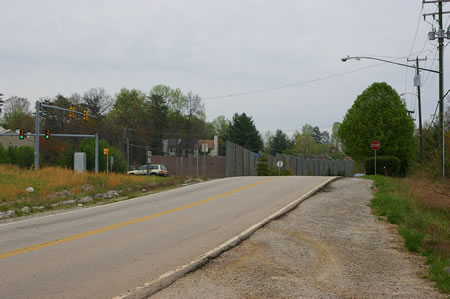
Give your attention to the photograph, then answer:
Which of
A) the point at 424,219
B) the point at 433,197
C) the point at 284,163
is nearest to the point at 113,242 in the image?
the point at 424,219

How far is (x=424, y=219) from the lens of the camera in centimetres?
1385

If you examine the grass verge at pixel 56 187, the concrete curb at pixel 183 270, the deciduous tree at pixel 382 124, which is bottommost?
the concrete curb at pixel 183 270

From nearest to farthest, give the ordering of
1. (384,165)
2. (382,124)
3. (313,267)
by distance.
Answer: (313,267)
(384,165)
(382,124)

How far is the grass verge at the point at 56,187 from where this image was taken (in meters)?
18.1

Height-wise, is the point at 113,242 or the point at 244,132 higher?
the point at 244,132

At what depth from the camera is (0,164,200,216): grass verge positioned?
59.3ft

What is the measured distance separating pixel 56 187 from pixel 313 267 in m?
18.1

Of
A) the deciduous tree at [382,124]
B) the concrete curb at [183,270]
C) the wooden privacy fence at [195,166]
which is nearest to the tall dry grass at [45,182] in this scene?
the concrete curb at [183,270]

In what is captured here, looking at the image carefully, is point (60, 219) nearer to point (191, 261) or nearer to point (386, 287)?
point (191, 261)

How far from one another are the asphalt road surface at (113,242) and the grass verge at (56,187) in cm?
265

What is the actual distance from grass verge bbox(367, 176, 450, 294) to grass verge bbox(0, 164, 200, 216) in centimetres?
1123

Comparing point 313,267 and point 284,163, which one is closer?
point 313,267

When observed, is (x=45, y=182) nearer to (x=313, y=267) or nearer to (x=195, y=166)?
(x=313, y=267)

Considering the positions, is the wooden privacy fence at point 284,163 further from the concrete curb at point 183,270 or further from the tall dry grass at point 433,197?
the concrete curb at point 183,270
